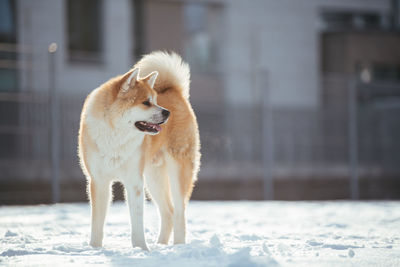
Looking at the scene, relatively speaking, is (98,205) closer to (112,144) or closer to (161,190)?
(112,144)

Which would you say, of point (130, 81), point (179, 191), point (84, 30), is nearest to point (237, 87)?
point (84, 30)

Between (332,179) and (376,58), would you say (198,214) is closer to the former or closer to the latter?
(332,179)

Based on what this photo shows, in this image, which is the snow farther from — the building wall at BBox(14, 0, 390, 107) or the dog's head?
the building wall at BBox(14, 0, 390, 107)

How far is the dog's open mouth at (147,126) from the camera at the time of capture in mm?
3057

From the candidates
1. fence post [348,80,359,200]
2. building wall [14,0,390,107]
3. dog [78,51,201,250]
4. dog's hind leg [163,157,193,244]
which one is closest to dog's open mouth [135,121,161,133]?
dog [78,51,201,250]

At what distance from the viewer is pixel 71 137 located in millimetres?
8906

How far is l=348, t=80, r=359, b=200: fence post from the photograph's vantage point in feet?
27.8

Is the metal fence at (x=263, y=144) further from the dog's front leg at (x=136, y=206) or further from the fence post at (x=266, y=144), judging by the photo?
the dog's front leg at (x=136, y=206)

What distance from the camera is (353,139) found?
8500 mm

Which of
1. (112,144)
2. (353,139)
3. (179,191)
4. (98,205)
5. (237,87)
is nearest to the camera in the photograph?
(112,144)

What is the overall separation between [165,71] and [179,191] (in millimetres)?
844

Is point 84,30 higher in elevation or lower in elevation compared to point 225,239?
higher

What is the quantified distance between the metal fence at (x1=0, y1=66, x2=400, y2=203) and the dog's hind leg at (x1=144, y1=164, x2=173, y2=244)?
352 centimetres

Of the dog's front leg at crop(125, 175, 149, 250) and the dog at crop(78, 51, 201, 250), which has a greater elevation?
the dog at crop(78, 51, 201, 250)
